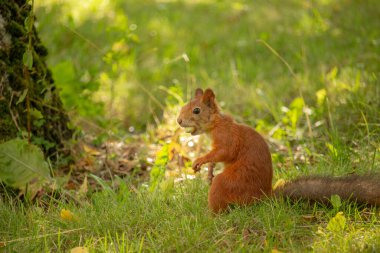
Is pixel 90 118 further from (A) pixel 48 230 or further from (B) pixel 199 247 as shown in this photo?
(B) pixel 199 247

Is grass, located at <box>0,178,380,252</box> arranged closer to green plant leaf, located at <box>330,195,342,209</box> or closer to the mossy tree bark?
green plant leaf, located at <box>330,195,342,209</box>

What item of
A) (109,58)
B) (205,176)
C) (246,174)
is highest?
(109,58)

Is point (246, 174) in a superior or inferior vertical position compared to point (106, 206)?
superior

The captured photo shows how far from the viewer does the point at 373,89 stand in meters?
4.38

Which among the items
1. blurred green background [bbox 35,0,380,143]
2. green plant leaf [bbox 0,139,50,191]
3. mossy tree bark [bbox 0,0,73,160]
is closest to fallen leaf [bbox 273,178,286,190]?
blurred green background [bbox 35,0,380,143]

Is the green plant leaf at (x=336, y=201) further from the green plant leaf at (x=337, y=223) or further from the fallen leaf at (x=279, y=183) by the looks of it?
the fallen leaf at (x=279, y=183)

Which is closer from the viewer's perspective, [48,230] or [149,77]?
[48,230]

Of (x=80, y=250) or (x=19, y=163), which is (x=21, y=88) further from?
(x=80, y=250)

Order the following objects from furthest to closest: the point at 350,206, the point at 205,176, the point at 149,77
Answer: the point at 149,77
the point at 205,176
the point at 350,206

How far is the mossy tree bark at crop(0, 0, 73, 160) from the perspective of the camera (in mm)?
3443

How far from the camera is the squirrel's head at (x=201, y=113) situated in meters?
3.07

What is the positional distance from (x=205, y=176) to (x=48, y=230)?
1176 millimetres

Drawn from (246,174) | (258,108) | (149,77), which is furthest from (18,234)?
(149,77)

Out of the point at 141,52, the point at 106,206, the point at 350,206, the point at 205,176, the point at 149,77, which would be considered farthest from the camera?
the point at 141,52
